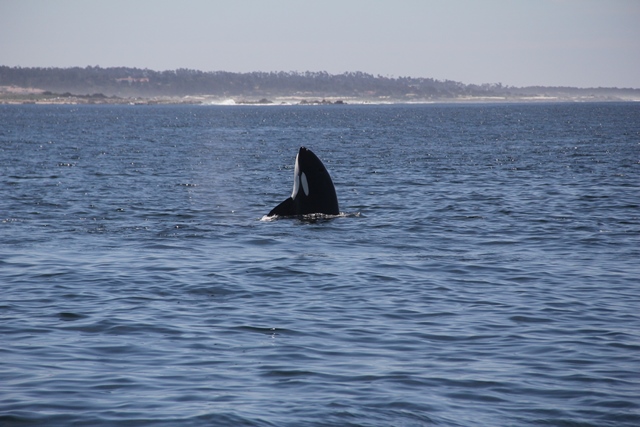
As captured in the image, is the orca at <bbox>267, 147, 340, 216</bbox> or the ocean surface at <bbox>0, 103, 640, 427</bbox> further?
the orca at <bbox>267, 147, 340, 216</bbox>

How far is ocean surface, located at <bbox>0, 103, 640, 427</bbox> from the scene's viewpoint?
8.61 m

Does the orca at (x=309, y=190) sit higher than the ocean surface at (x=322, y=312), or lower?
higher

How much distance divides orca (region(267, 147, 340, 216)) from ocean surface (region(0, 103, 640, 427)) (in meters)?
0.40

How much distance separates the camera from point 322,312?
12.5 meters

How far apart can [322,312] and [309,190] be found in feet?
26.5

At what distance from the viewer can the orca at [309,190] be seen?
64.5 ft

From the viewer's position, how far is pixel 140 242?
1875cm

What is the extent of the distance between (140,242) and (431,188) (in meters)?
15.7

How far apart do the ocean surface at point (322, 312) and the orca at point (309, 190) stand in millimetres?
402

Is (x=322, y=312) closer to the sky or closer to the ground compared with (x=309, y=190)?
closer to the ground

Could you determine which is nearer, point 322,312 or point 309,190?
point 322,312

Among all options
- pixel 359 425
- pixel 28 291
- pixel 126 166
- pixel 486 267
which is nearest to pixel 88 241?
pixel 28 291

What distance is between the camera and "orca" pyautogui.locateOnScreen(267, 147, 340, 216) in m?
19.7

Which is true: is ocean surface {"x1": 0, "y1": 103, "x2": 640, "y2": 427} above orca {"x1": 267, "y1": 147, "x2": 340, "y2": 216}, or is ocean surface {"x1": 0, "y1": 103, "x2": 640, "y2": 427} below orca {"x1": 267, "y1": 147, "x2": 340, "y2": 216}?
below
